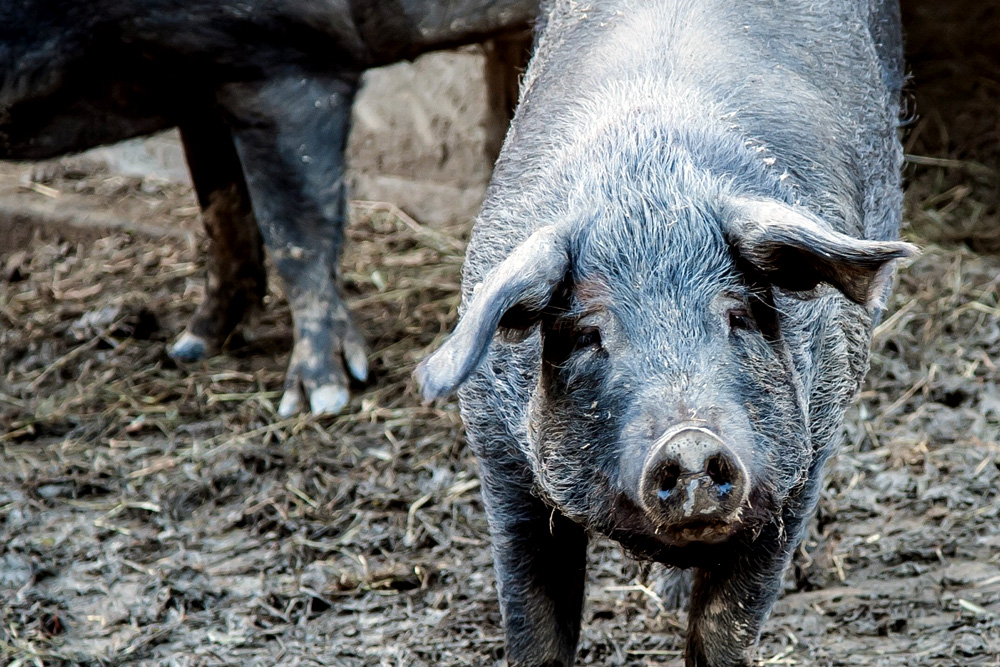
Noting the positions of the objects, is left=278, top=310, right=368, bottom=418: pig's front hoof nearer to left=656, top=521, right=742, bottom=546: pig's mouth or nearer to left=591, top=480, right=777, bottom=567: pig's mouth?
left=591, top=480, right=777, bottom=567: pig's mouth

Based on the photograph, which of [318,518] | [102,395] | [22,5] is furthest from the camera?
[102,395]

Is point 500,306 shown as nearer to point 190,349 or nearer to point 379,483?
point 379,483

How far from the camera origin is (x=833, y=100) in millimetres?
3465

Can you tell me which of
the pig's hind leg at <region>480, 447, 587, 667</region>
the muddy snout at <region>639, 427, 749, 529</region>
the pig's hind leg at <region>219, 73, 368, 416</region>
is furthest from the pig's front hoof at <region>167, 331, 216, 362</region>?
the muddy snout at <region>639, 427, 749, 529</region>

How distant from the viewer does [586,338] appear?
2652 millimetres

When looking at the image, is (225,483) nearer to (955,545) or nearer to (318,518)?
(318,518)

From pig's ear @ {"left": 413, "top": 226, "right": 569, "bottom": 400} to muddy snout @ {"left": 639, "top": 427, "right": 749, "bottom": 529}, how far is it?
0.36m

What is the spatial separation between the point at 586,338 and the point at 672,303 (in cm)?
20

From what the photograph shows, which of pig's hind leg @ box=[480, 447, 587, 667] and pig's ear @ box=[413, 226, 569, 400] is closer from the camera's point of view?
pig's ear @ box=[413, 226, 569, 400]

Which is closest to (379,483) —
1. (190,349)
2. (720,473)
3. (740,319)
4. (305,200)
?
(305,200)

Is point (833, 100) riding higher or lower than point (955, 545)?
higher

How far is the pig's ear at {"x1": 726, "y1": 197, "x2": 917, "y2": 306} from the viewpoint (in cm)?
241

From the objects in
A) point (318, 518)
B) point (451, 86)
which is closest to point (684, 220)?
point (318, 518)

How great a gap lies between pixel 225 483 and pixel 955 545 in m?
2.48
